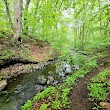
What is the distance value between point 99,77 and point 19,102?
417 cm

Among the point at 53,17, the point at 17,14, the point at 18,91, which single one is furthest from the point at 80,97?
the point at 17,14

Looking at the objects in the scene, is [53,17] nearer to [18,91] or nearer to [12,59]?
[18,91]

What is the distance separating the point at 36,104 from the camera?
6641 millimetres

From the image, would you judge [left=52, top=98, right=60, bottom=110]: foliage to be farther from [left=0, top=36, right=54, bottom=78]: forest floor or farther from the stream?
[left=0, top=36, right=54, bottom=78]: forest floor

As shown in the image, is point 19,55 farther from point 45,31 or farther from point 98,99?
point 45,31

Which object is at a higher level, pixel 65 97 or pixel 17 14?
pixel 17 14

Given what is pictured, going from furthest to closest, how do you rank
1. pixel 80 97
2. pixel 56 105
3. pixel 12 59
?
pixel 12 59
pixel 80 97
pixel 56 105

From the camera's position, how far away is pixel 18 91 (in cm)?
887

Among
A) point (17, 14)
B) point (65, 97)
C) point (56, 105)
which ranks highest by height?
point (17, 14)

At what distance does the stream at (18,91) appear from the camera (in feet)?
24.4

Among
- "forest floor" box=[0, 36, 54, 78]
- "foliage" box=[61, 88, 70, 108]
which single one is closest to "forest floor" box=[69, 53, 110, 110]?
"foliage" box=[61, 88, 70, 108]

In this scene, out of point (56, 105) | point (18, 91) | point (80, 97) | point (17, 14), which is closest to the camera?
point (56, 105)

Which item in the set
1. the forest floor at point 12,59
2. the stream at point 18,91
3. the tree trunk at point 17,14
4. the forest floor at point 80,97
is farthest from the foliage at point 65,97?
the tree trunk at point 17,14

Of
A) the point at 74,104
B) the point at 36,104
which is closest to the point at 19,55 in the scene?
the point at 36,104
